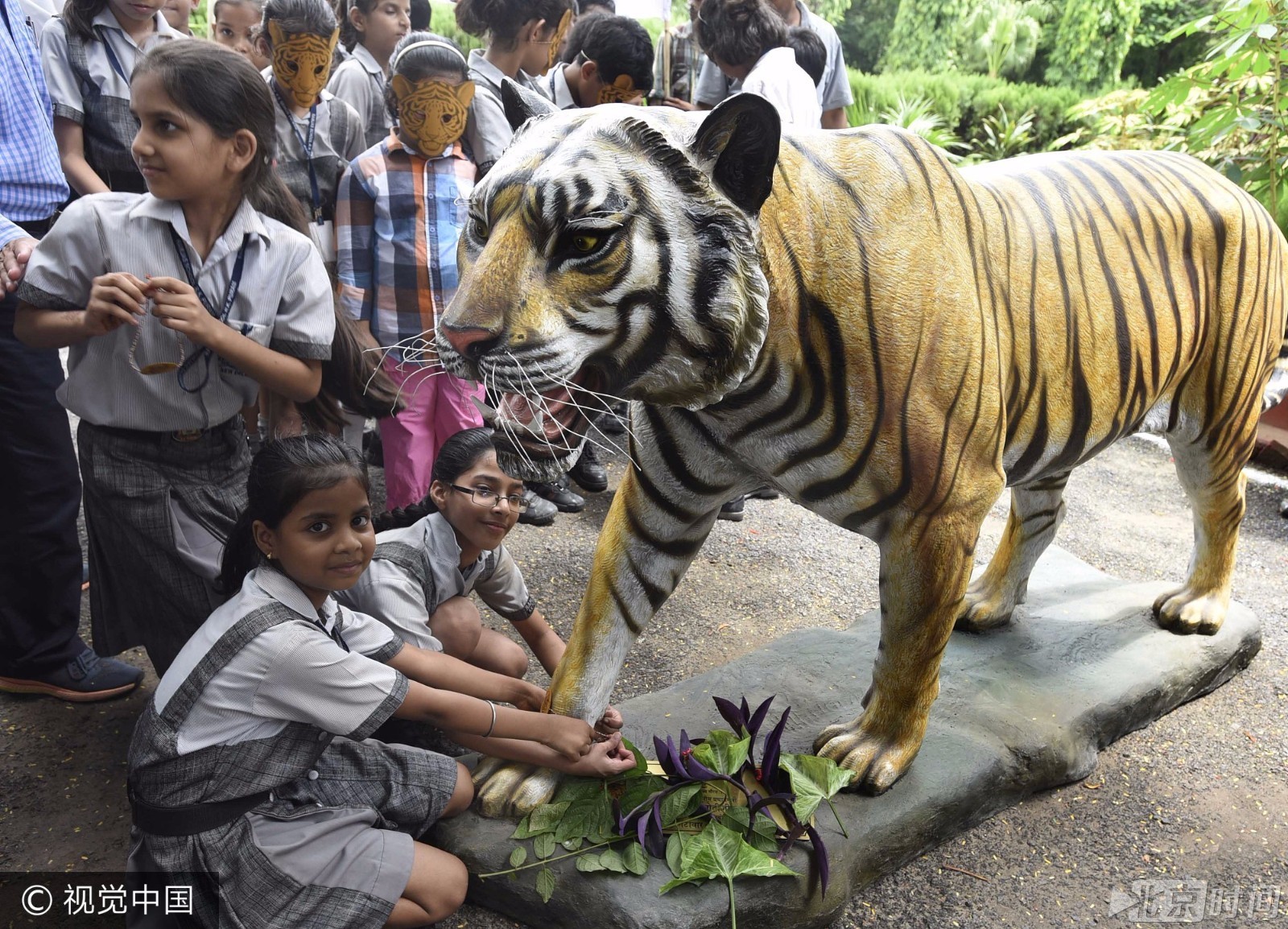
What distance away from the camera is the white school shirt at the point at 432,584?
2701 mm

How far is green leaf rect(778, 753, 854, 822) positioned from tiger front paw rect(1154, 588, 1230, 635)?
159cm

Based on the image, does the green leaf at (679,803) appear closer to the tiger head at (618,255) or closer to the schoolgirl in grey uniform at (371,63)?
the tiger head at (618,255)

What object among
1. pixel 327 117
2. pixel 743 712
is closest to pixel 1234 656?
pixel 743 712

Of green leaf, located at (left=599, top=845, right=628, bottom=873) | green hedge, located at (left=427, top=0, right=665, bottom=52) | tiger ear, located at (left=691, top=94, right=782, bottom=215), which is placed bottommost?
green hedge, located at (left=427, top=0, right=665, bottom=52)

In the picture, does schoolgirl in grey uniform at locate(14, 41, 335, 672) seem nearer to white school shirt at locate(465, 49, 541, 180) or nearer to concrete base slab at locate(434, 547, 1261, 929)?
concrete base slab at locate(434, 547, 1261, 929)

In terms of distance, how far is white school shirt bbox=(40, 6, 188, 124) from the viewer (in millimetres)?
3234

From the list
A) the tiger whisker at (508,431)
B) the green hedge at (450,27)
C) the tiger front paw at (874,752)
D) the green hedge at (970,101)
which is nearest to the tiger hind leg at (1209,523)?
the tiger front paw at (874,752)

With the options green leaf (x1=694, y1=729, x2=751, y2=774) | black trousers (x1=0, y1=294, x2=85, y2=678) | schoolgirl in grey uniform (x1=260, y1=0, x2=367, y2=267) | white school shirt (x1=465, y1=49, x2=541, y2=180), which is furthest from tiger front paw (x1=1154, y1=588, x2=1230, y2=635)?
black trousers (x1=0, y1=294, x2=85, y2=678)

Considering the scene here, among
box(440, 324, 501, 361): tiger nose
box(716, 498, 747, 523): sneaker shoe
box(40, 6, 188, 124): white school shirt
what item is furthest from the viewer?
box(716, 498, 747, 523): sneaker shoe

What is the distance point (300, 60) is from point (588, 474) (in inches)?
85.5

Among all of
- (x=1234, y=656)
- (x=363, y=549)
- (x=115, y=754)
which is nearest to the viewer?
(x=363, y=549)

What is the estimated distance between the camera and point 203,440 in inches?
105

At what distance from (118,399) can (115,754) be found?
3.41 ft

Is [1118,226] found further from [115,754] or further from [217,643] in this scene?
[115,754]
